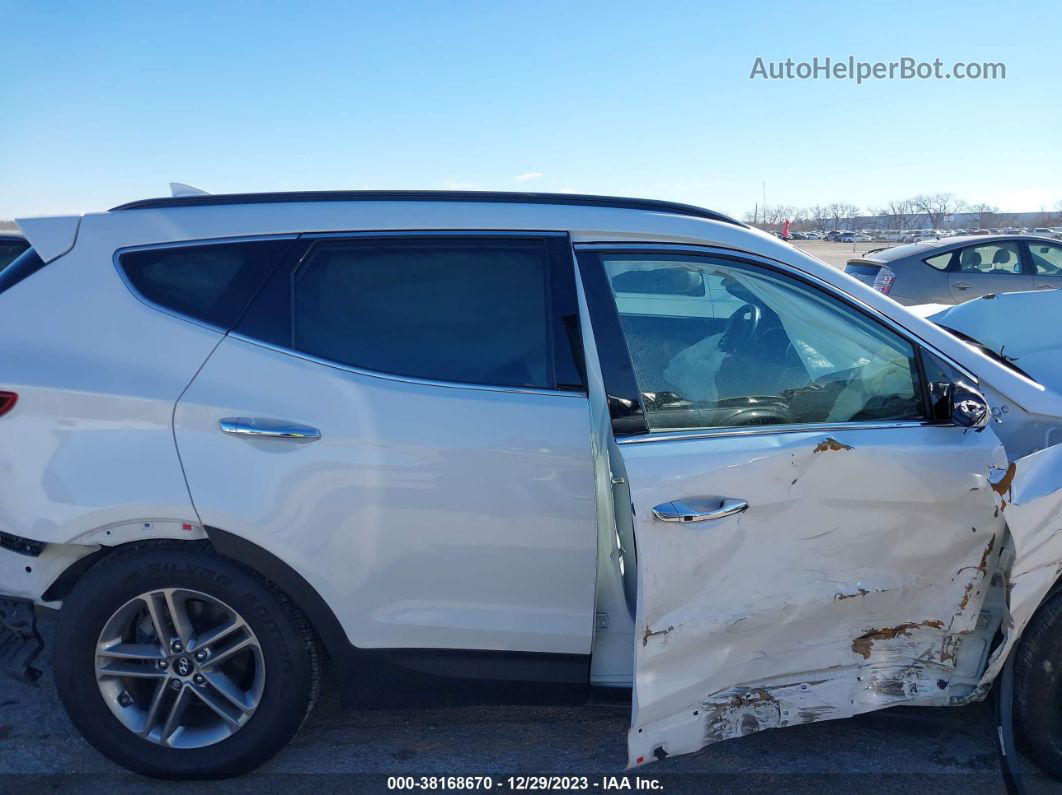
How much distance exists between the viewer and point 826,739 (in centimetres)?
306

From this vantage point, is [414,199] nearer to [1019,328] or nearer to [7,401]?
[7,401]

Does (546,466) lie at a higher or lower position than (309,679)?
higher

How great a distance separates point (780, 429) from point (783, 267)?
0.54m

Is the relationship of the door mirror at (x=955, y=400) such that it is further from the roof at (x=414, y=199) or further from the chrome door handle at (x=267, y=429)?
the chrome door handle at (x=267, y=429)

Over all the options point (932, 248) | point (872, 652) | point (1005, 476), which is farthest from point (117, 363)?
point (932, 248)

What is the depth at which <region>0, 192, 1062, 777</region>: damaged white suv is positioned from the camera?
8.36 feet

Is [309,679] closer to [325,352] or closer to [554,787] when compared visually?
[554,787]

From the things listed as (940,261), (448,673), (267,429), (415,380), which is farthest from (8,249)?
(940,261)

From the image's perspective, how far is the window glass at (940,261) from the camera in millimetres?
10766

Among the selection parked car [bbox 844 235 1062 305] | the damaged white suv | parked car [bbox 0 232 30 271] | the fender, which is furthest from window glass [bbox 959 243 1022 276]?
parked car [bbox 0 232 30 271]

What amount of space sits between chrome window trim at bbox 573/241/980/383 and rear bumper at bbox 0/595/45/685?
2.20 metres

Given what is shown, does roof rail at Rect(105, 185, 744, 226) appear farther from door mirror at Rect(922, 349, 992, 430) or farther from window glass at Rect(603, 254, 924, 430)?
door mirror at Rect(922, 349, 992, 430)

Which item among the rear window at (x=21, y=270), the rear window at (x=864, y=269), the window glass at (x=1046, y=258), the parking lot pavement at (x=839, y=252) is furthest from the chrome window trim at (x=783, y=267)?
the parking lot pavement at (x=839, y=252)

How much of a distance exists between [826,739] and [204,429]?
7.96ft
